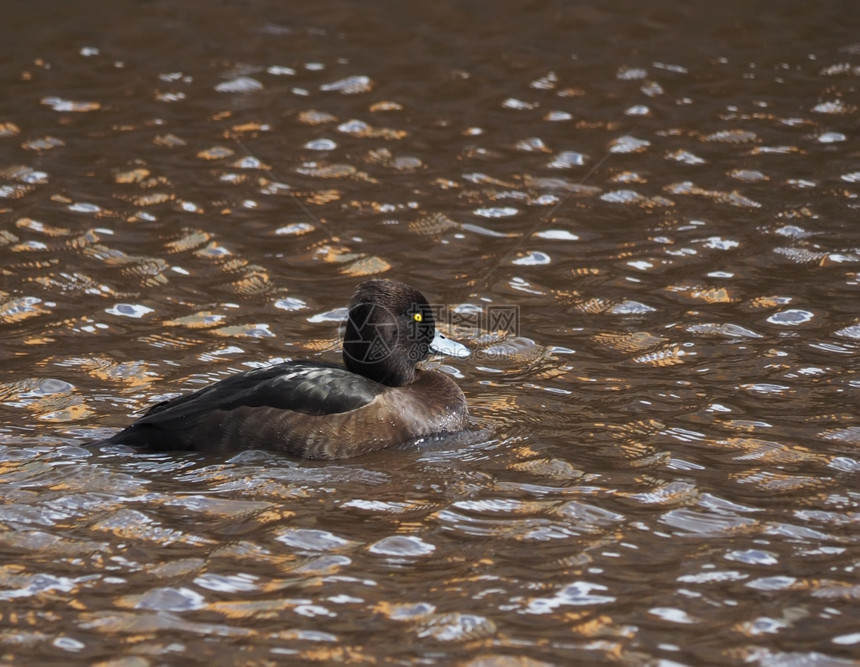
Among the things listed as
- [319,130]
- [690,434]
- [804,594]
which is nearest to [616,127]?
[319,130]

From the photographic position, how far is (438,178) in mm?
9516

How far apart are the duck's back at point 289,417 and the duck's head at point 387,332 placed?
10.3 inches

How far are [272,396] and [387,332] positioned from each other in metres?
0.79

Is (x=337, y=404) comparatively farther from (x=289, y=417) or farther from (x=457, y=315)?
(x=457, y=315)

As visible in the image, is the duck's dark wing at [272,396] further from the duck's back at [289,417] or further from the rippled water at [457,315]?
the rippled water at [457,315]

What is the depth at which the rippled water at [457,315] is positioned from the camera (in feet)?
14.5

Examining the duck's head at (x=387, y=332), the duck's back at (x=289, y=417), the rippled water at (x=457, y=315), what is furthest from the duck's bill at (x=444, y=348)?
the duck's back at (x=289, y=417)

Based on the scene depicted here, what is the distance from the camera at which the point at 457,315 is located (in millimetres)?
7750

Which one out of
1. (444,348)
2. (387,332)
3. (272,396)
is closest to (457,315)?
(444,348)

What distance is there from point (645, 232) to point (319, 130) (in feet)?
10.2

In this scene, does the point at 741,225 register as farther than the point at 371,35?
No

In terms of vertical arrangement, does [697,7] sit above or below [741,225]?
above

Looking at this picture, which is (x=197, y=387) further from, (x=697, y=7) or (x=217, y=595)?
(x=697, y=7)

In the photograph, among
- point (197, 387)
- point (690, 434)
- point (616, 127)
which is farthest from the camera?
point (616, 127)
